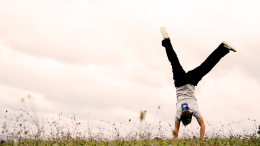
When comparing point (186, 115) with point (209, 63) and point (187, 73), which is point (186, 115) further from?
point (209, 63)

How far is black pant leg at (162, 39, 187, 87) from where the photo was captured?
22.1 ft

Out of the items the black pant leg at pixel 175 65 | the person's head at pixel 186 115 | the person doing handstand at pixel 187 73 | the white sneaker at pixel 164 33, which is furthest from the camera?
the white sneaker at pixel 164 33

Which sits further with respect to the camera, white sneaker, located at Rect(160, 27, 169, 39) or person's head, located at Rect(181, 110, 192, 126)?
white sneaker, located at Rect(160, 27, 169, 39)

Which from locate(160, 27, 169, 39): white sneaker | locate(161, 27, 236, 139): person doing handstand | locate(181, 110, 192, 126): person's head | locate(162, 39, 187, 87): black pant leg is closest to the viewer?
locate(181, 110, 192, 126): person's head

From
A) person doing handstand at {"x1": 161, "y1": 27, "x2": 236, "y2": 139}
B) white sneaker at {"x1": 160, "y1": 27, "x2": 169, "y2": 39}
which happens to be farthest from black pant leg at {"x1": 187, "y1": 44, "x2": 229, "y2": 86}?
white sneaker at {"x1": 160, "y1": 27, "x2": 169, "y2": 39}

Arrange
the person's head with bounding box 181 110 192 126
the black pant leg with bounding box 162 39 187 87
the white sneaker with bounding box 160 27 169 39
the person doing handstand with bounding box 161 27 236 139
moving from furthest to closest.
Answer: the white sneaker with bounding box 160 27 169 39
the black pant leg with bounding box 162 39 187 87
the person doing handstand with bounding box 161 27 236 139
the person's head with bounding box 181 110 192 126

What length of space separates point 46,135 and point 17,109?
101cm

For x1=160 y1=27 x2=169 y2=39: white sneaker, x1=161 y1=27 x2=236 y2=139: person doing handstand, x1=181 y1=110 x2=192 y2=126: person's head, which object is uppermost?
x1=160 y1=27 x2=169 y2=39: white sneaker

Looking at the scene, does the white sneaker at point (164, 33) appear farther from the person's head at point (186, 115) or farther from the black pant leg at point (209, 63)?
the person's head at point (186, 115)

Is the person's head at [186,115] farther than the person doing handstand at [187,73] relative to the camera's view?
No

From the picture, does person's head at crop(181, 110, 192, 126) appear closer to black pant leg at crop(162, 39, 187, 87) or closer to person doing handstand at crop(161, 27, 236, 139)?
person doing handstand at crop(161, 27, 236, 139)

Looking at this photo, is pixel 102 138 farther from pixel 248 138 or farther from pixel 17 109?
pixel 248 138

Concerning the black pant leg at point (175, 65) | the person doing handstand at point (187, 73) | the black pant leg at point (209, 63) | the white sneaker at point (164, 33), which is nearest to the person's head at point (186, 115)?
the person doing handstand at point (187, 73)

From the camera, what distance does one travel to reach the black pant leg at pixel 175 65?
265 inches
